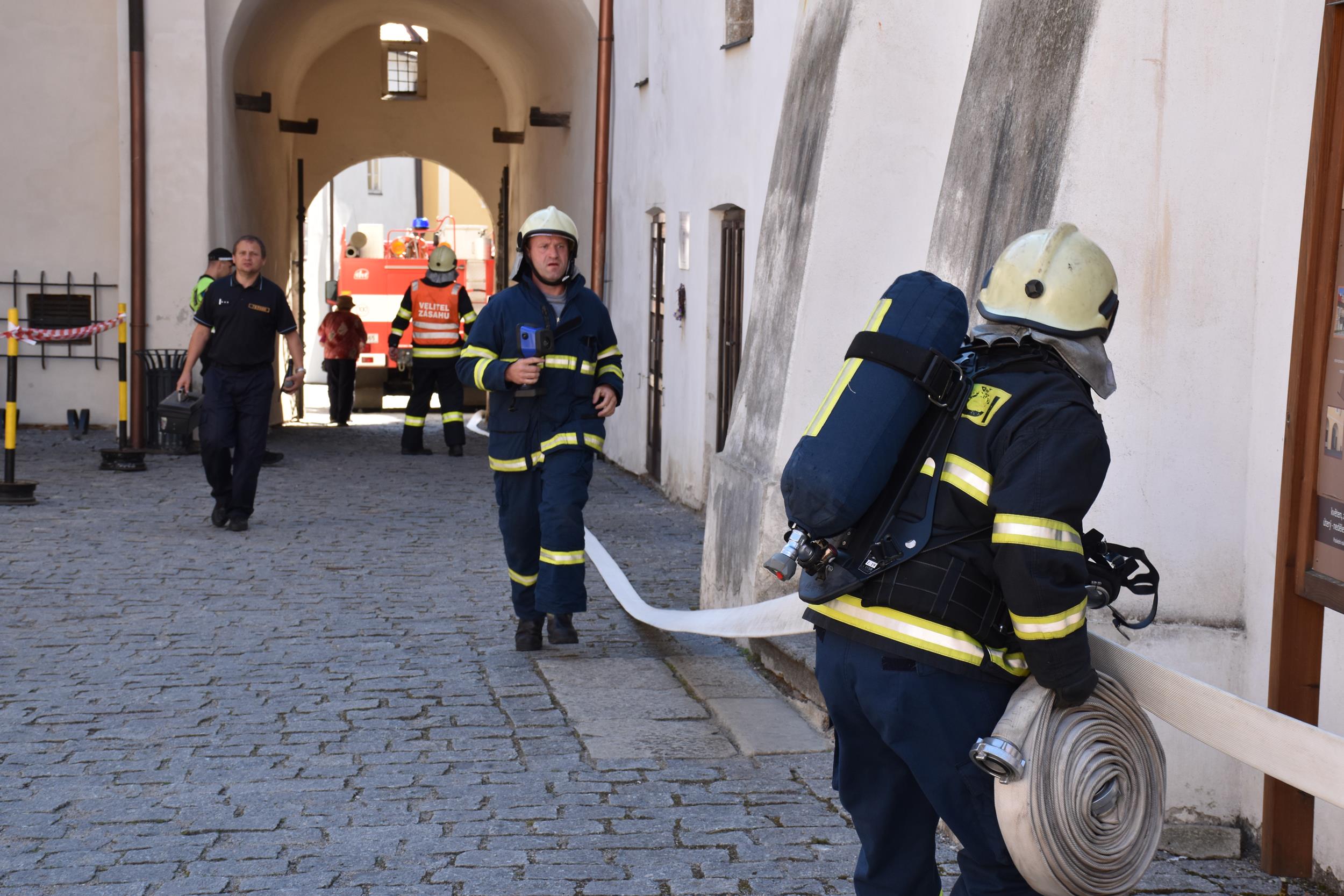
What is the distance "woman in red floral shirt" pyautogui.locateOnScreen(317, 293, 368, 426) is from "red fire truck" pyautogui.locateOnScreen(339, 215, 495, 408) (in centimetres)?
69

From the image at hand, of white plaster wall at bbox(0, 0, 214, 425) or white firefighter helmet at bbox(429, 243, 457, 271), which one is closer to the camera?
white firefighter helmet at bbox(429, 243, 457, 271)

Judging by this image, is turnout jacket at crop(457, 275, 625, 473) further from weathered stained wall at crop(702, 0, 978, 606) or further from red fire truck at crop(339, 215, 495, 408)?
red fire truck at crop(339, 215, 495, 408)

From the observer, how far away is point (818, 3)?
25.4ft

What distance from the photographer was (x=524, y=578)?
692cm

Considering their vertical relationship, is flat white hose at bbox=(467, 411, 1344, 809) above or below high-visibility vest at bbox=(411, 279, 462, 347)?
below

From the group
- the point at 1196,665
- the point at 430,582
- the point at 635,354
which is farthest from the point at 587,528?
the point at 1196,665

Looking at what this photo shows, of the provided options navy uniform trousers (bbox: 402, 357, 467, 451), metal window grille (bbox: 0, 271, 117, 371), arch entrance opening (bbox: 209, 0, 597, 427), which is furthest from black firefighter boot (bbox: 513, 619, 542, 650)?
metal window grille (bbox: 0, 271, 117, 371)

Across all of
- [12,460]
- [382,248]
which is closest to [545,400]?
[12,460]

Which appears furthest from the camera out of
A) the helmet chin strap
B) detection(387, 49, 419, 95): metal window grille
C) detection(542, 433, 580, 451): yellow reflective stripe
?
detection(387, 49, 419, 95): metal window grille

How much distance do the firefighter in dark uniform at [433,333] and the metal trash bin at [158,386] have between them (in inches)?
84.2

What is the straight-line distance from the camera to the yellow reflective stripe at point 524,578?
6914mm

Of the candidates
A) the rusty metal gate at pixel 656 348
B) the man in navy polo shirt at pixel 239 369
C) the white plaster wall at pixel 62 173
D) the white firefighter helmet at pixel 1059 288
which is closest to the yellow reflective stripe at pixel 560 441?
the white firefighter helmet at pixel 1059 288

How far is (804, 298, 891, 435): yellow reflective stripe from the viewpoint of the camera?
297cm

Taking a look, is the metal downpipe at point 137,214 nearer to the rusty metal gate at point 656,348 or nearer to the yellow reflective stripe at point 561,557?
the rusty metal gate at point 656,348
